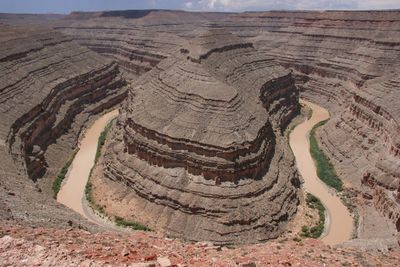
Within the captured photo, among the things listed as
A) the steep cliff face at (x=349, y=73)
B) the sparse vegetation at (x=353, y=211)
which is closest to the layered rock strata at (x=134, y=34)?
the steep cliff face at (x=349, y=73)

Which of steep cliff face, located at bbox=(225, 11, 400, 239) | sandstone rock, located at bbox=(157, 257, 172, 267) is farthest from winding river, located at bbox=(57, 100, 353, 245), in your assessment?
sandstone rock, located at bbox=(157, 257, 172, 267)

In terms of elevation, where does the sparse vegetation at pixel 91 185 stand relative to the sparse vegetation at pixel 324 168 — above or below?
below

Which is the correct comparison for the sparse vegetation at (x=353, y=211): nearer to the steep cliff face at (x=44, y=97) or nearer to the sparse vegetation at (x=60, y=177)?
the steep cliff face at (x=44, y=97)

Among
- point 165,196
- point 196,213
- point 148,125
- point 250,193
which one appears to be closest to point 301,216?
point 250,193

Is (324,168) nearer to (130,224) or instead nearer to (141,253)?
(130,224)

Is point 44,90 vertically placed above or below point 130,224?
above

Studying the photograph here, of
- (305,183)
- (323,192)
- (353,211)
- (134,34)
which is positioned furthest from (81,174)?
(134,34)
